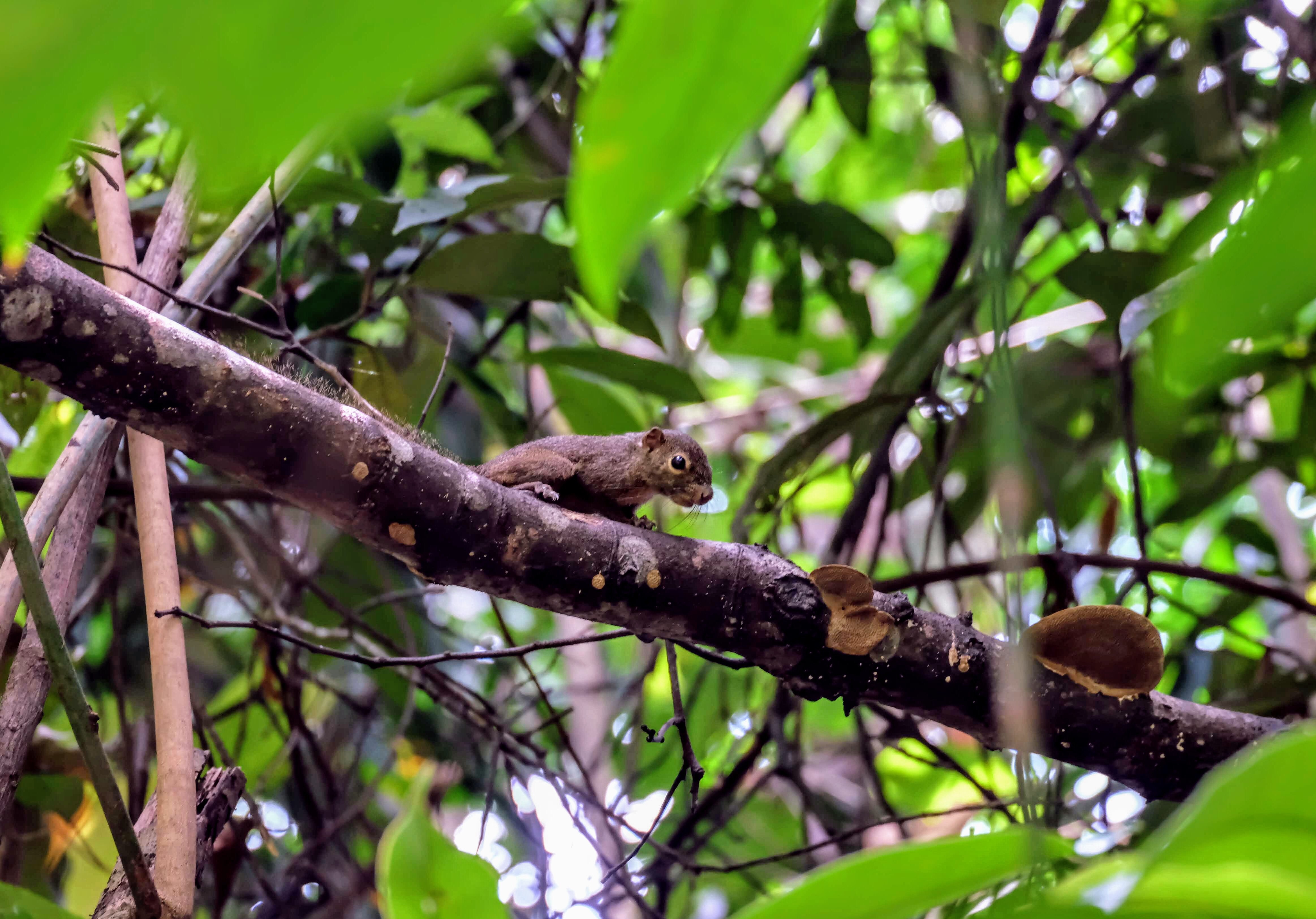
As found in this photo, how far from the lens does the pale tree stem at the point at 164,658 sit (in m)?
1.18

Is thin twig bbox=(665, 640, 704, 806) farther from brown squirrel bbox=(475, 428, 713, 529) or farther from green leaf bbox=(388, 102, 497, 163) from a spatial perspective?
green leaf bbox=(388, 102, 497, 163)

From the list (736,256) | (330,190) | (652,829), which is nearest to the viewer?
(652,829)

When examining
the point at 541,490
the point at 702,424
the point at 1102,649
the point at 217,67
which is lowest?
the point at 217,67

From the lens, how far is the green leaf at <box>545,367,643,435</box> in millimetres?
2598

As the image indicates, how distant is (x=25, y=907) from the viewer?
594 mm

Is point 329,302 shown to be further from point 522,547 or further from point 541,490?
point 522,547

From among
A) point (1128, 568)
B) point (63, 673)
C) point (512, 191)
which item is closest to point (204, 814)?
point (63, 673)

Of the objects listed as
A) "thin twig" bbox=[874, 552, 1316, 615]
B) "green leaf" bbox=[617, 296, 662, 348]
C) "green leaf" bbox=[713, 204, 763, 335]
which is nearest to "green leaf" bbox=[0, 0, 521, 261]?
"thin twig" bbox=[874, 552, 1316, 615]

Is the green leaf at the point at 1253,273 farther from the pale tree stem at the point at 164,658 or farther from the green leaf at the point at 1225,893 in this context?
the pale tree stem at the point at 164,658

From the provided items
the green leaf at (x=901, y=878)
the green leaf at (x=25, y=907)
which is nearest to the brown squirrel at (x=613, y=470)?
the green leaf at (x=25, y=907)

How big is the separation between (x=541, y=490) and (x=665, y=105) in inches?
68.5

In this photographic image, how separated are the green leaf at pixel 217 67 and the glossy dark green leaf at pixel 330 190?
6.16ft

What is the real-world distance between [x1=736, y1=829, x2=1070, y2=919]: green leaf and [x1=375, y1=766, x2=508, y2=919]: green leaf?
0.19 m

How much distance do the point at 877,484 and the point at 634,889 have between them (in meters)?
1.02
